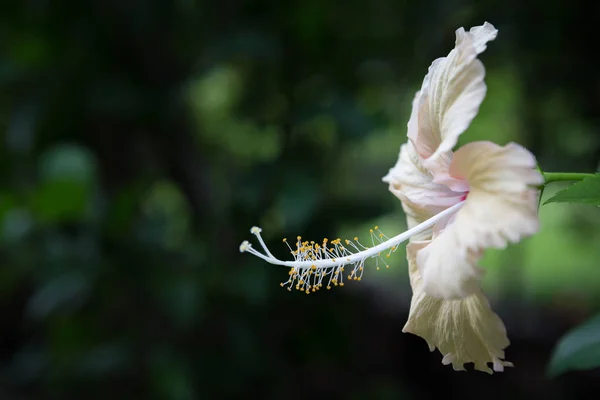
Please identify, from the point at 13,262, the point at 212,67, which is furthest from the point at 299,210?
the point at 13,262

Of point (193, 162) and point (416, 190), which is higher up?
point (193, 162)

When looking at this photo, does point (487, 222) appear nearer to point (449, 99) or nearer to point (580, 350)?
point (449, 99)

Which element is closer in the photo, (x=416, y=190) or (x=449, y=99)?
(x=449, y=99)

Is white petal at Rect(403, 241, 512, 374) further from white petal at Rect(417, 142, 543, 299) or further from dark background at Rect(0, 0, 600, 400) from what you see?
dark background at Rect(0, 0, 600, 400)

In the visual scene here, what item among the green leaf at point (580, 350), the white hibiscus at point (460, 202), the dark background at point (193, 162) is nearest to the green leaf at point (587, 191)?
the white hibiscus at point (460, 202)

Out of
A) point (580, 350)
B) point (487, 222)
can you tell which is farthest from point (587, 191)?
point (580, 350)

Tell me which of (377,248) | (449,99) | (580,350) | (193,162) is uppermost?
(193,162)

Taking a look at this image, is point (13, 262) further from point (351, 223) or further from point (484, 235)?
point (484, 235)

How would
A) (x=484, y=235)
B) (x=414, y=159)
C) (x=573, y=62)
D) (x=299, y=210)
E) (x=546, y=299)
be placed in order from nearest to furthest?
(x=484, y=235), (x=414, y=159), (x=299, y=210), (x=573, y=62), (x=546, y=299)
